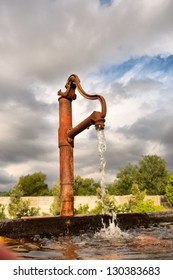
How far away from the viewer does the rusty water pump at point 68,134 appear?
2908mm

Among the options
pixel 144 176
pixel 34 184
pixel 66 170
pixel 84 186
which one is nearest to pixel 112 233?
pixel 66 170

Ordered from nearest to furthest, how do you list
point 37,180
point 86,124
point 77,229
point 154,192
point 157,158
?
point 77,229 < point 86,124 < point 37,180 < point 154,192 < point 157,158

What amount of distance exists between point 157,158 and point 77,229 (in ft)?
149

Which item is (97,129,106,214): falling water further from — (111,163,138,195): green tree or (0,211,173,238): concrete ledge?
(111,163,138,195): green tree

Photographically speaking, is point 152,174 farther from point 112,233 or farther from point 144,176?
point 112,233

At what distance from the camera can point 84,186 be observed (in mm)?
42250

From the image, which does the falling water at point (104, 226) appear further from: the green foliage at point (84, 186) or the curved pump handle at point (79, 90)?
the green foliage at point (84, 186)

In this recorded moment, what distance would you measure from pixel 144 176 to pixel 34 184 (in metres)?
16.0

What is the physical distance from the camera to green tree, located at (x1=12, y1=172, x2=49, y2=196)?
39250 mm

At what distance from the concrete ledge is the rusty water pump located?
1.02 ft

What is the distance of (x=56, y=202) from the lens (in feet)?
68.1

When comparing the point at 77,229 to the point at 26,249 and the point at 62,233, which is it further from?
the point at 26,249

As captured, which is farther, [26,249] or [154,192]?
[154,192]
